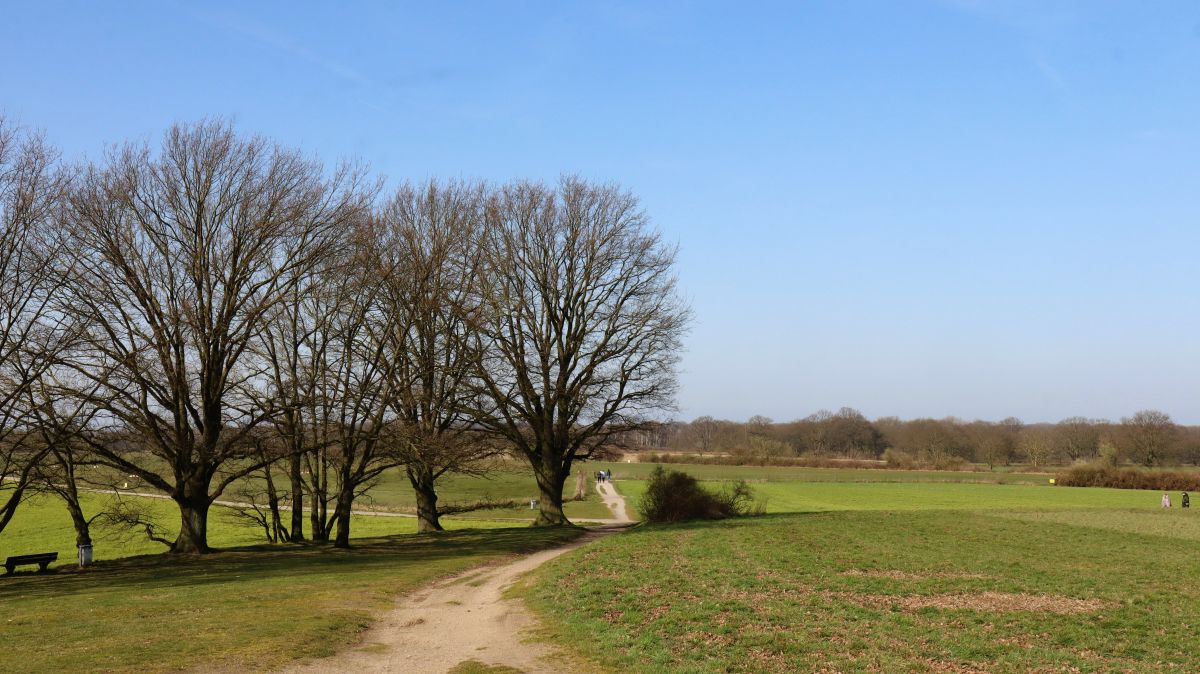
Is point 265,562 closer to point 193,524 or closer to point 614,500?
point 193,524

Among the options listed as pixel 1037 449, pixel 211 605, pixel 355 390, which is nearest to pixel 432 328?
pixel 355 390

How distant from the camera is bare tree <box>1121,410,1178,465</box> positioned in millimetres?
124262

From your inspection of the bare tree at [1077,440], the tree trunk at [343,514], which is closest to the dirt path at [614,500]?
the tree trunk at [343,514]

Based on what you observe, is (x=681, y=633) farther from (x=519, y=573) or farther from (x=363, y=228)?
(x=363, y=228)

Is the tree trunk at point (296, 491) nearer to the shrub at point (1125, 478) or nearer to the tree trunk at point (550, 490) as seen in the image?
the tree trunk at point (550, 490)

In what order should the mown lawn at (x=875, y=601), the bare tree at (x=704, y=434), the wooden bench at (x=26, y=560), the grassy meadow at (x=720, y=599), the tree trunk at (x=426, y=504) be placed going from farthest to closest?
the bare tree at (x=704, y=434) → the tree trunk at (x=426, y=504) → the wooden bench at (x=26, y=560) → the grassy meadow at (x=720, y=599) → the mown lawn at (x=875, y=601)

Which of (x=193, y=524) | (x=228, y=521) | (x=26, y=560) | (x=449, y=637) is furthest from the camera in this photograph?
(x=228, y=521)

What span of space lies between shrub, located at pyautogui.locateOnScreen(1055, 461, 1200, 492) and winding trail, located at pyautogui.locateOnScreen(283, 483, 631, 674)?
79.0 m

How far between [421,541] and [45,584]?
1485cm

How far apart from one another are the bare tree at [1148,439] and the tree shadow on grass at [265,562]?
118 metres

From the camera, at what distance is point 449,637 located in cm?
1600

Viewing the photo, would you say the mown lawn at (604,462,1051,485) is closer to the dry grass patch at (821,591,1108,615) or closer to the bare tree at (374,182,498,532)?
the bare tree at (374,182,498,532)

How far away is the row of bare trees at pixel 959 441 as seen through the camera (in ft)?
417

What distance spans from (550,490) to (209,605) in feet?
86.3
